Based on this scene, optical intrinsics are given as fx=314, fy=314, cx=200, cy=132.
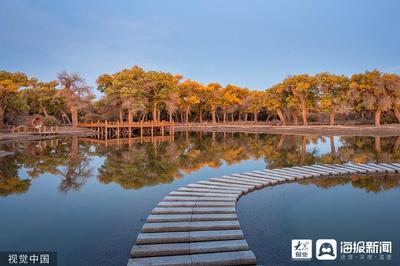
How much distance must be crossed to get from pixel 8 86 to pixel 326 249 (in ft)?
131

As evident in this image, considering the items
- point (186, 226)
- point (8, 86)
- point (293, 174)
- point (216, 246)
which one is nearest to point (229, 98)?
point (8, 86)

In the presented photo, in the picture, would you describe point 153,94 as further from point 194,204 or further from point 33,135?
point 194,204

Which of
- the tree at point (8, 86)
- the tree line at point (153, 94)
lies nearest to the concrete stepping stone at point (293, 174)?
the tree line at point (153, 94)

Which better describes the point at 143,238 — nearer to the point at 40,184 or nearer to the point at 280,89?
the point at 40,184

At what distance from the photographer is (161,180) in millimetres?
12180

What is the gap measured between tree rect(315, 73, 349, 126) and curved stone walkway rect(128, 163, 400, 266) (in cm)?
3844

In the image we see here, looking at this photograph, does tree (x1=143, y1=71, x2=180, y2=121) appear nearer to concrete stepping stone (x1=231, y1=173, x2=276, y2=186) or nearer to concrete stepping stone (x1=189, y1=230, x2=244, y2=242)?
concrete stepping stone (x1=231, y1=173, x2=276, y2=186)

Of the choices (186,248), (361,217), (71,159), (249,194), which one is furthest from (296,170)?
(71,159)

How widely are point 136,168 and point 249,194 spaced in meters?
7.14

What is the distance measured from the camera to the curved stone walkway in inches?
202

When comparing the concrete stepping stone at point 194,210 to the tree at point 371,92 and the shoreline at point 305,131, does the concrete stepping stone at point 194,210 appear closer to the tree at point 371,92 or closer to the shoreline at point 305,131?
the shoreline at point 305,131

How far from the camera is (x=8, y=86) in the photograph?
36.4 m

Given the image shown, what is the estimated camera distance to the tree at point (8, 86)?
3655cm

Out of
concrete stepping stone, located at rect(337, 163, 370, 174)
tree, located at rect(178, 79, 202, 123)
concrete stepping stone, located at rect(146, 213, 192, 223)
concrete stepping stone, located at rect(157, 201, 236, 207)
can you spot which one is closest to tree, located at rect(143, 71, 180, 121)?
tree, located at rect(178, 79, 202, 123)
